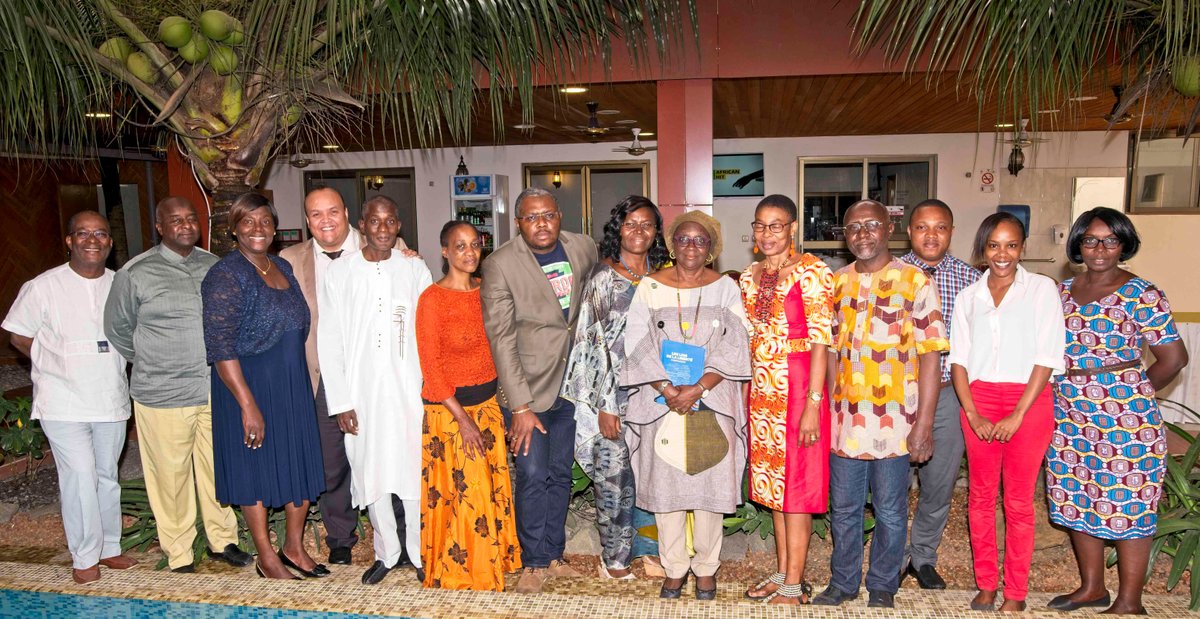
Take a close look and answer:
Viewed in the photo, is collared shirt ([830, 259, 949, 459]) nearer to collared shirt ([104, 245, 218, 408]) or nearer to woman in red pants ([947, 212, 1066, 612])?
woman in red pants ([947, 212, 1066, 612])

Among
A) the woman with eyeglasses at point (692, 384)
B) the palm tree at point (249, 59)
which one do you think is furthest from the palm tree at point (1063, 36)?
the palm tree at point (249, 59)

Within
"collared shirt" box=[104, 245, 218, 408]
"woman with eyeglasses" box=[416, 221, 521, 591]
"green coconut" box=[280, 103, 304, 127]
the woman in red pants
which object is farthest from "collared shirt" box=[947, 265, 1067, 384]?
"green coconut" box=[280, 103, 304, 127]

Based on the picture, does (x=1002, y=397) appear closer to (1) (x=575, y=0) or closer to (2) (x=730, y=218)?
(1) (x=575, y=0)

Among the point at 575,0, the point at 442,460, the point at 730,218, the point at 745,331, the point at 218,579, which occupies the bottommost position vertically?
the point at 218,579

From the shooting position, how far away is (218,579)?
3193 mm

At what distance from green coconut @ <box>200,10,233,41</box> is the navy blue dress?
43.4 inches

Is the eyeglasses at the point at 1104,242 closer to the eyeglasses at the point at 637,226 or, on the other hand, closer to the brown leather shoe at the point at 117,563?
the eyeglasses at the point at 637,226

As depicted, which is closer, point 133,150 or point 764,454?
point 764,454

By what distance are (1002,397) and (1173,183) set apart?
10.3m

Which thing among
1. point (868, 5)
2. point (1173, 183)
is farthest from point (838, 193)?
point (868, 5)

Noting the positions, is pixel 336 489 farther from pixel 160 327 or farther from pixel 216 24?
pixel 216 24

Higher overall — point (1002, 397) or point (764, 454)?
point (1002, 397)

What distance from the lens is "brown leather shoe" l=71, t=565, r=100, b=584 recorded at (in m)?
3.28

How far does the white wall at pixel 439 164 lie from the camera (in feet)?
38.9
